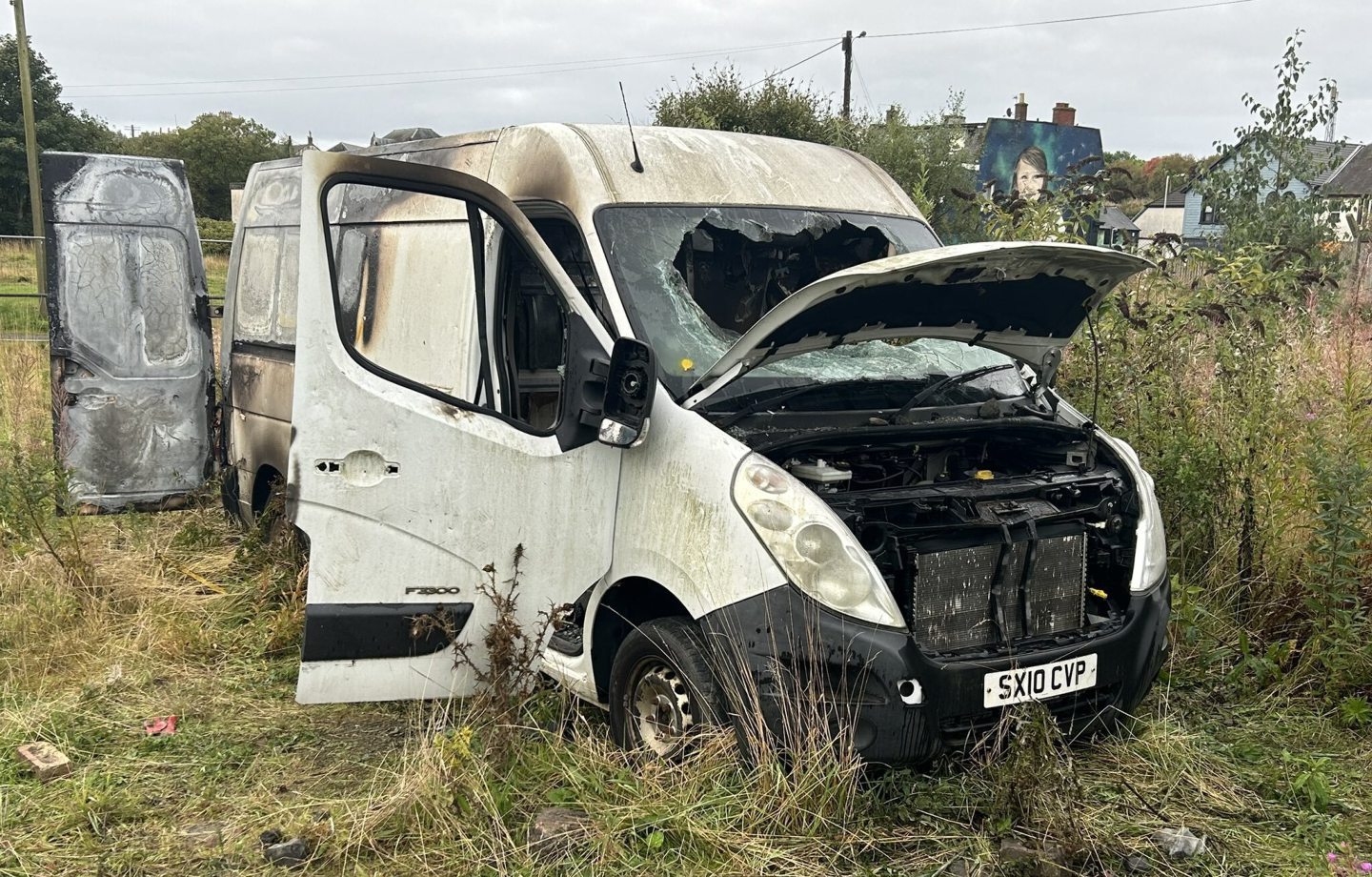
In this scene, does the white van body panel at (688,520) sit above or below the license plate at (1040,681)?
above

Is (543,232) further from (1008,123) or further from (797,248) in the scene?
(1008,123)

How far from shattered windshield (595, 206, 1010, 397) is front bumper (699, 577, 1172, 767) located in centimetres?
90

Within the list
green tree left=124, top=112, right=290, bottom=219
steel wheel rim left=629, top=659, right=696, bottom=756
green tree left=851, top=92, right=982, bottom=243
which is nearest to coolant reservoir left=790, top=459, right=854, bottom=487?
steel wheel rim left=629, top=659, right=696, bottom=756

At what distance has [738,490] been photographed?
3.30 meters

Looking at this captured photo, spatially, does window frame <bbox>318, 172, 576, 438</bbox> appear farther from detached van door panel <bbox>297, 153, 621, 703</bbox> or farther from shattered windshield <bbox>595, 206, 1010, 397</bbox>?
shattered windshield <bbox>595, 206, 1010, 397</bbox>

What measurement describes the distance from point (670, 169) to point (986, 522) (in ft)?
6.47

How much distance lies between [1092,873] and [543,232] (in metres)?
3.16

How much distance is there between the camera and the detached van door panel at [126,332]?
246 inches

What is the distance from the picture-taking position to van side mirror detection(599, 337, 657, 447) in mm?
3465

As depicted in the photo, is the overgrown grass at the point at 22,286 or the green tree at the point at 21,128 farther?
the green tree at the point at 21,128

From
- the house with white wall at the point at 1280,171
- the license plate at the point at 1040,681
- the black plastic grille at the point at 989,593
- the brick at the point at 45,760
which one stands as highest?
the house with white wall at the point at 1280,171

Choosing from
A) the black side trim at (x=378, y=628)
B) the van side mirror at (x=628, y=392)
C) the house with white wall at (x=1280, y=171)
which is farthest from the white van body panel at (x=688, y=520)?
the house with white wall at (x=1280, y=171)

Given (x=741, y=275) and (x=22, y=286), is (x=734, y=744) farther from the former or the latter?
(x=22, y=286)

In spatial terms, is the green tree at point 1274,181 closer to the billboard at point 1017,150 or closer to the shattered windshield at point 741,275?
the shattered windshield at point 741,275
